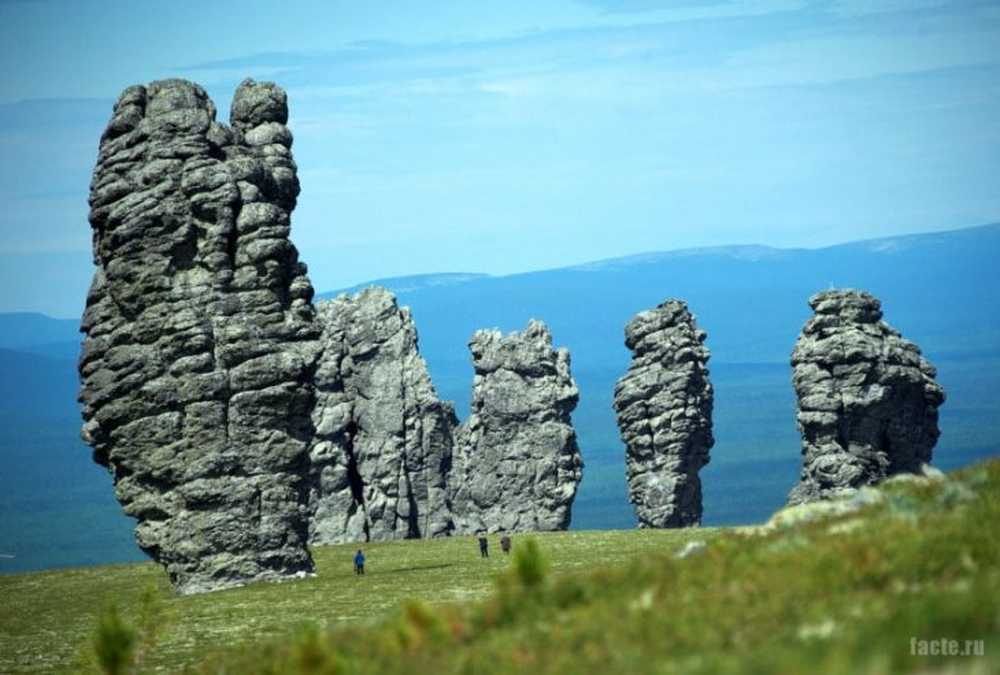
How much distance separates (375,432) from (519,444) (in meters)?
10.7

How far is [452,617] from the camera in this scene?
2692 centimetres

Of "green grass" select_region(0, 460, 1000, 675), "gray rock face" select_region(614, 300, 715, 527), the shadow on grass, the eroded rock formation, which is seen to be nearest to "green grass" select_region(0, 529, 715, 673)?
the shadow on grass

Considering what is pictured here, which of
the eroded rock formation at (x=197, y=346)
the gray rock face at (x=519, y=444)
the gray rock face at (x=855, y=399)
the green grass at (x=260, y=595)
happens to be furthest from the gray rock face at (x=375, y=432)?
the eroded rock formation at (x=197, y=346)

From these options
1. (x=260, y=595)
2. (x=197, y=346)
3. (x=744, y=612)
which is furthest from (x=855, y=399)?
(x=744, y=612)

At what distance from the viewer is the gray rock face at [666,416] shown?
120m

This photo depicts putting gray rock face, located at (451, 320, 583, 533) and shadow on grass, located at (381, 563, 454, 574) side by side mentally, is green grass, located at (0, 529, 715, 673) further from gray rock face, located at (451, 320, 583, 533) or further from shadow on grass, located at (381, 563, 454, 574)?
gray rock face, located at (451, 320, 583, 533)

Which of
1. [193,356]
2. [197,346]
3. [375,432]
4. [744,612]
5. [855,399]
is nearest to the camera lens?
[744,612]

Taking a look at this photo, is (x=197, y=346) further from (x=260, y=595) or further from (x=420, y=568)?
(x=420, y=568)

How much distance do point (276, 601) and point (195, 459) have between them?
40.4 ft

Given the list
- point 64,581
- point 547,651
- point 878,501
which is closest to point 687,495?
point 64,581

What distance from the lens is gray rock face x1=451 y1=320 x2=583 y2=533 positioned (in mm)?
123375

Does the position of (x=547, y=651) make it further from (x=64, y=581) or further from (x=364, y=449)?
(x=364, y=449)

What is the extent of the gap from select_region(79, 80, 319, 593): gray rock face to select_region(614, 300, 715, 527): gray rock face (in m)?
48.1

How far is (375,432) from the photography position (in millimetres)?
125812
